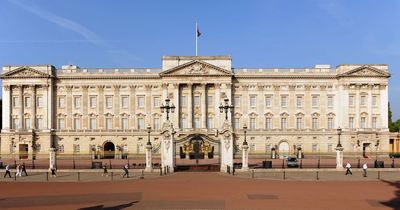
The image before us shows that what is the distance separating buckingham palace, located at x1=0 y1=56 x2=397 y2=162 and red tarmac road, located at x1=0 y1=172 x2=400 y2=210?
4535cm

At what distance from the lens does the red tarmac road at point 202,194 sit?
2455 cm

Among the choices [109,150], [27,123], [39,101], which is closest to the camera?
[27,123]

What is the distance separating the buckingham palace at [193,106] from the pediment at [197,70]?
0.64ft

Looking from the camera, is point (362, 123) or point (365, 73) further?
point (362, 123)

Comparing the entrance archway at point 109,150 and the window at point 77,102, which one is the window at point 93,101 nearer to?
the window at point 77,102

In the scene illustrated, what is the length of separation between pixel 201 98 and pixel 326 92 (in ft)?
82.4

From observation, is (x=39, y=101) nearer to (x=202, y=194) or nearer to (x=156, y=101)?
(x=156, y=101)

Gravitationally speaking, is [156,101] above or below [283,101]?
above

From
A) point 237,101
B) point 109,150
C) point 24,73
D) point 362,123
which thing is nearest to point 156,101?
point 109,150

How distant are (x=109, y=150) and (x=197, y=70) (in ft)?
78.3

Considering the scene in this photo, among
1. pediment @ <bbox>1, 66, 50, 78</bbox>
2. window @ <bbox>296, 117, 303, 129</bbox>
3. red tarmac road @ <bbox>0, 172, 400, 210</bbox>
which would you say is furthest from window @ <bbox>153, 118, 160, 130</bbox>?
red tarmac road @ <bbox>0, 172, 400, 210</bbox>

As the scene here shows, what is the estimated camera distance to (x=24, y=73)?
81938 mm

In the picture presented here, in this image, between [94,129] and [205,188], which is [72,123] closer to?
[94,129]

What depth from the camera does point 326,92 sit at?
275ft
